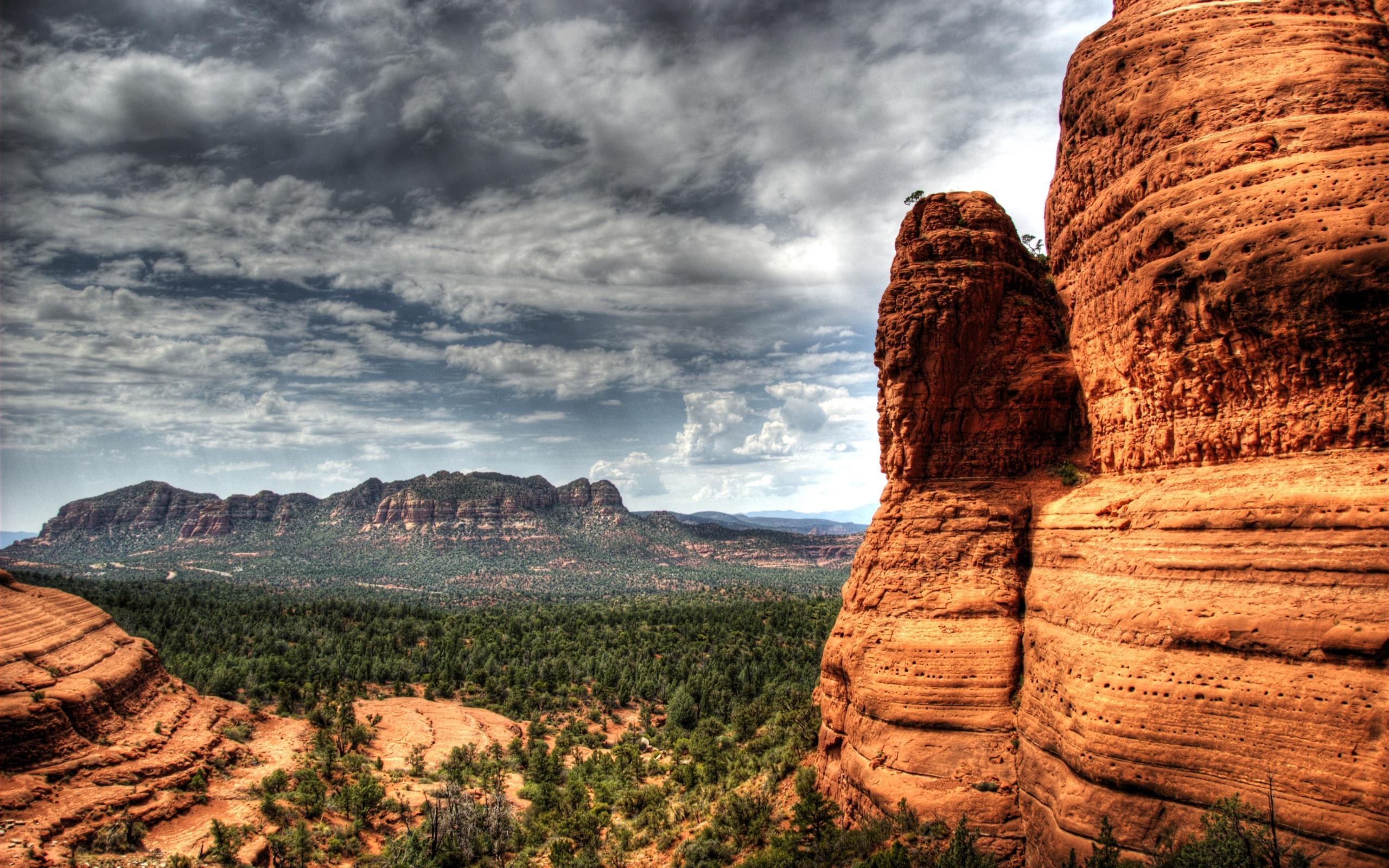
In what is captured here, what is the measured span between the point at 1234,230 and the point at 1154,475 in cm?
694

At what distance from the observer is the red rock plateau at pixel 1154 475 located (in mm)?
14328

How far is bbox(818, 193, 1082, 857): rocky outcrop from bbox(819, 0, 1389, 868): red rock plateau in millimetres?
107

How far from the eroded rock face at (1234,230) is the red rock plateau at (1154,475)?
0.07 m

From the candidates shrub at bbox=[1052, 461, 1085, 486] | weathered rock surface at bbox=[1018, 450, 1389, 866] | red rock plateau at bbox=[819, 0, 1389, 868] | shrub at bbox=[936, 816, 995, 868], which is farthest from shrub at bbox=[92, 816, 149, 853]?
shrub at bbox=[1052, 461, 1085, 486]

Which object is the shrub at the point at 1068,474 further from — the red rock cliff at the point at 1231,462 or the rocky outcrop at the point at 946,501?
the red rock cliff at the point at 1231,462

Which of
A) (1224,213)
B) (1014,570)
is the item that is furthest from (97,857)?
(1224,213)

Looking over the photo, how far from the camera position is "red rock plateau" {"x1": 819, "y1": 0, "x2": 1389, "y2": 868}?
1433cm

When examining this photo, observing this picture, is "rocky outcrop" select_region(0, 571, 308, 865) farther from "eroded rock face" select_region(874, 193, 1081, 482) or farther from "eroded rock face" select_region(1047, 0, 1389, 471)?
"eroded rock face" select_region(1047, 0, 1389, 471)

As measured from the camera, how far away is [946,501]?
24453 millimetres

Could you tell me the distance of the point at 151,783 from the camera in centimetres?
3070

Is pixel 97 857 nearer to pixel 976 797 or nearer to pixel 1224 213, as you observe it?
pixel 976 797

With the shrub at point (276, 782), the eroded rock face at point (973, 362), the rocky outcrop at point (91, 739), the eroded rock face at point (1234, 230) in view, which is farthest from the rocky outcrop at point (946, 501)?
the shrub at point (276, 782)

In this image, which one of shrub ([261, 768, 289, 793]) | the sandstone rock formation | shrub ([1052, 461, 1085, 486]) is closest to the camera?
shrub ([1052, 461, 1085, 486])

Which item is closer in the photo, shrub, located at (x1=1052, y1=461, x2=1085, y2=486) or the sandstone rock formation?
shrub, located at (x1=1052, y1=461, x2=1085, y2=486)
